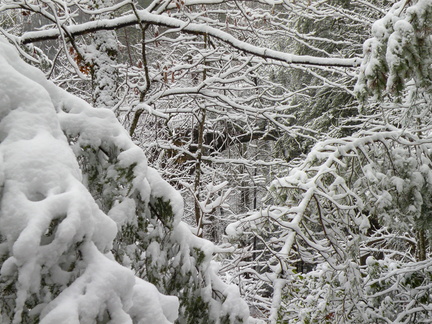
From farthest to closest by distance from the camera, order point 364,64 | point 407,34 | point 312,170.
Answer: point 312,170 < point 364,64 < point 407,34

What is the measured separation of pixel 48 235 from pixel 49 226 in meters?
0.03

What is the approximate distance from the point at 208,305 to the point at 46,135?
1238 mm

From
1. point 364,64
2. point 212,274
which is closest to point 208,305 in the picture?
point 212,274

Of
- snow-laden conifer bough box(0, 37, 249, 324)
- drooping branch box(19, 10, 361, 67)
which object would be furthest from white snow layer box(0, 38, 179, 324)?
drooping branch box(19, 10, 361, 67)

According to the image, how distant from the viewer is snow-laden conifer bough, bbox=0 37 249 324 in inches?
43.5

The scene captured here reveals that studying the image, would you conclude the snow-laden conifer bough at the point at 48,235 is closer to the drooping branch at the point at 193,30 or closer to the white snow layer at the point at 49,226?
the white snow layer at the point at 49,226

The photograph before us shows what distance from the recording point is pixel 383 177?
384 cm

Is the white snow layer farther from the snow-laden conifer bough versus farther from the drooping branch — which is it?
the drooping branch

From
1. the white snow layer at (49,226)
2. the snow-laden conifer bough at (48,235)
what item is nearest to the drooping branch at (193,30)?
the snow-laden conifer bough at (48,235)

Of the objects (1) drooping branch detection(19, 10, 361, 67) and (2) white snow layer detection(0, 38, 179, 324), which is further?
(1) drooping branch detection(19, 10, 361, 67)

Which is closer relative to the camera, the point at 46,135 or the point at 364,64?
the point at 46,135

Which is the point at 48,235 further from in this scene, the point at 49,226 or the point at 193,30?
the point at 193,30

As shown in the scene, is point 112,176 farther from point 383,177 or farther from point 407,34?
point 383,177

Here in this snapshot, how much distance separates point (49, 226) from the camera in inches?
45.9
